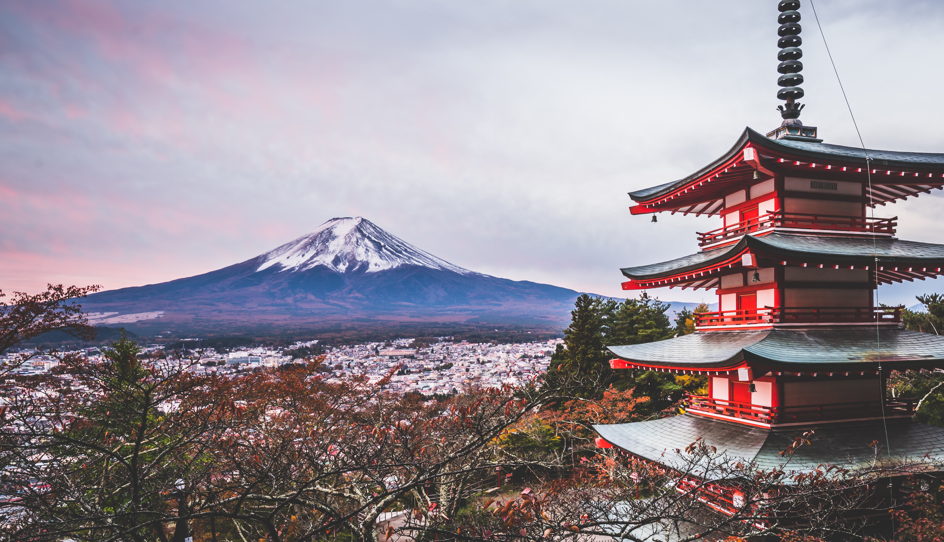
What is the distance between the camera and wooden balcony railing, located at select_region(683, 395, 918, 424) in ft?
25.1

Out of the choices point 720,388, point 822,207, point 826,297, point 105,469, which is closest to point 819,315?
point 826,297

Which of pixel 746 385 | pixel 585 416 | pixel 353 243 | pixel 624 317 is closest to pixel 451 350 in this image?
pixel 624 317

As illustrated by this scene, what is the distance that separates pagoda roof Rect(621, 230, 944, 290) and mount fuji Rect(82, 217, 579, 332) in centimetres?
6701

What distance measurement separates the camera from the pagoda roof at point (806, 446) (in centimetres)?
689

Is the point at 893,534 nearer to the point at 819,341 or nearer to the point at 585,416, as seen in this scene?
the point at 819,341

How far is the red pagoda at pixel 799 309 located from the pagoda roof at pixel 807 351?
0.03m

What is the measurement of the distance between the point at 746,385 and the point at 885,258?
295 centimetres

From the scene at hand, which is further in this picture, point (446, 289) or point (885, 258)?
point (446, 289)

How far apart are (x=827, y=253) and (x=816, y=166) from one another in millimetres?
1508

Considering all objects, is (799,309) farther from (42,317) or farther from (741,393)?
(42,317)

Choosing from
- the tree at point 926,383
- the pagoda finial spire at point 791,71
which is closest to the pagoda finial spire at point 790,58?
the pagoda finial spire at point 791,71

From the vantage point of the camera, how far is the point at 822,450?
23.3 ft

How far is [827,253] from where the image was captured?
7.42m

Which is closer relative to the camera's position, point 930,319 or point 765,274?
point 765,274
